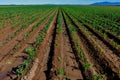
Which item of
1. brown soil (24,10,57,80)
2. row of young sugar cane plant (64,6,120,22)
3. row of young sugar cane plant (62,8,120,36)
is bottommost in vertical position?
row of young sugar cane plant (64,6,120,22)

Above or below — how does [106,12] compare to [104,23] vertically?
below

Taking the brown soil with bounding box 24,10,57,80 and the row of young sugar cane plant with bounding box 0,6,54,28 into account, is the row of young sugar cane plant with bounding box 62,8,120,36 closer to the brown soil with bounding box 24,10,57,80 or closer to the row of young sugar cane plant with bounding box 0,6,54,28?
the brown soil with bounding box 24,10,57,80

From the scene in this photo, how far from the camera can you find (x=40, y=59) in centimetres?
1120

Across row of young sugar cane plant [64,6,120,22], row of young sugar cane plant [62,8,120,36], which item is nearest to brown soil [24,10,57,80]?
row of young sugar cane plant [62,8,120,36]

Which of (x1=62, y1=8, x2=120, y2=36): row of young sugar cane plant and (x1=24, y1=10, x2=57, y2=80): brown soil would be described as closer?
(x1=24, y1=10, x2=57, y2=80): brown soil

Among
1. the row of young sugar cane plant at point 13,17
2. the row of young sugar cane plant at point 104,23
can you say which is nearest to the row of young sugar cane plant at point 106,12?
the row of young sugar cane plant at point 104,23

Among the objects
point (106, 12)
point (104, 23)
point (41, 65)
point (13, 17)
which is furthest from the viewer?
point (106, 12)

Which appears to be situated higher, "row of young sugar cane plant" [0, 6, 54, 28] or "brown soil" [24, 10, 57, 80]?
"brown soil" [24, 10, 57, 80]

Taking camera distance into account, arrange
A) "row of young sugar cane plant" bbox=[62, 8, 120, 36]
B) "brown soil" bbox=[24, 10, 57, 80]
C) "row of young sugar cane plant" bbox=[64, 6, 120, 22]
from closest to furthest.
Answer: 1. "brown soil" bbox=[24, 10, 57, 80]
2. "row of young sugar cane plant" bbox=[62, 8, 120, 36]
3. "row of young sugar cane plant" bbox=[64, 6, 120, 22]

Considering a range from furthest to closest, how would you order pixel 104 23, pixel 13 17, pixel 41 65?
pixel 13 17
pixel 104 23
pixel 41 65

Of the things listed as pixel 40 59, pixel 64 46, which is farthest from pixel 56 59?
pixel 64 46

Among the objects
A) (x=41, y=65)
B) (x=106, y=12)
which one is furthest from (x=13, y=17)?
(x=41, y=65)

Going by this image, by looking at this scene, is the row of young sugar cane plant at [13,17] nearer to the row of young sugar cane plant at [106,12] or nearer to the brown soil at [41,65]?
the row of young sugar cane plant at [106,12]

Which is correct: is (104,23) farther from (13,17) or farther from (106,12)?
(106,12)
